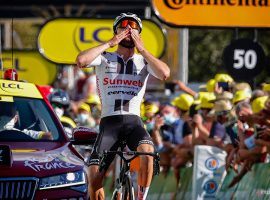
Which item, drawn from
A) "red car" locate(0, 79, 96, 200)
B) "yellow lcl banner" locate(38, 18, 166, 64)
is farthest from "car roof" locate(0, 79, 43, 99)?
"yellow lcl banner" locate(38, 18, 166, 64)

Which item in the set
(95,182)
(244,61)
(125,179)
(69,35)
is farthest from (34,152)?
(69,35)

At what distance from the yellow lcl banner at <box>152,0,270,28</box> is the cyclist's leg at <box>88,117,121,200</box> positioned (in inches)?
207

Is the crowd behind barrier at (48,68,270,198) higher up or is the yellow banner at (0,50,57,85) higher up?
the yellow banner at (0,50,57,85)

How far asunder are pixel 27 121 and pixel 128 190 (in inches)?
55.1

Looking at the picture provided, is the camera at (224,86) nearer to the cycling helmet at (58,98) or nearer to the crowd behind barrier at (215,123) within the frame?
the crowd behind barrier at (215,123)

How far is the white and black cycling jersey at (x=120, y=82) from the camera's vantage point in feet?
38.4

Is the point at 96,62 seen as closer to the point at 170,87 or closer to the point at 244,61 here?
the point at 244,61

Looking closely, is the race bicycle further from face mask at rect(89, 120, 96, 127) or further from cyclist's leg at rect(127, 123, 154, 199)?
face mask at rect(89, 120, 96, 127)

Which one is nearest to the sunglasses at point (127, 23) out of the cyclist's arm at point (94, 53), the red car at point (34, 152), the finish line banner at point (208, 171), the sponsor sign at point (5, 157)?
the cyclist's arm at point (94, 53)

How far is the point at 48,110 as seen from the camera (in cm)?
1186

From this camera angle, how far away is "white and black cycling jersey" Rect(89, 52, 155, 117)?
11.7m

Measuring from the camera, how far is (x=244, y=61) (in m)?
17.2

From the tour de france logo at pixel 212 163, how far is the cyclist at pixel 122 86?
472 cm

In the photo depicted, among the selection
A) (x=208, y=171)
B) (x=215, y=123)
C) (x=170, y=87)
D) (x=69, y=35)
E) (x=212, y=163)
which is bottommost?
(x=208, y=171)
